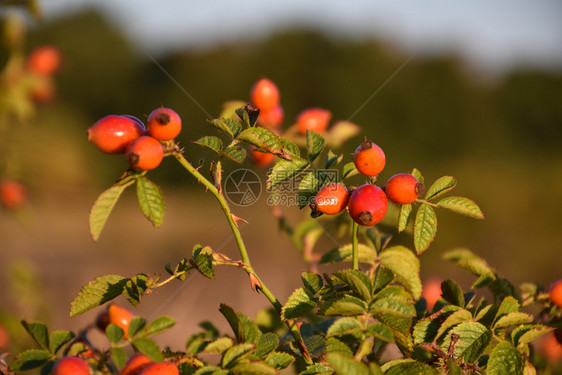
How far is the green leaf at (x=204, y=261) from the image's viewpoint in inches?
38.3

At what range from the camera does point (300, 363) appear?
1076 millimetres

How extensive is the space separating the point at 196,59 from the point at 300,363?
469 inches

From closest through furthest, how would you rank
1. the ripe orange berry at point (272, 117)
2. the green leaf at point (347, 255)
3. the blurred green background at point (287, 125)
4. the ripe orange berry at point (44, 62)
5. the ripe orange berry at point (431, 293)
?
the green leaf at point (347, 255) < the ripe orange berry at point (431, 293) < the ripe orange berry at point (272, 117) < the ripe orange berry at point (44, 62) < the blurred green background at point (287, 125)

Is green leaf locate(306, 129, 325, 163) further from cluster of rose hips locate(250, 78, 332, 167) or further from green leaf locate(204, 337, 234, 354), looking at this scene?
cluster of rose hips locate(250, 78, 332, 167)

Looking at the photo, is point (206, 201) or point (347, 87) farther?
point (206, 201)

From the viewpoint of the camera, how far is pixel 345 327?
0.92m

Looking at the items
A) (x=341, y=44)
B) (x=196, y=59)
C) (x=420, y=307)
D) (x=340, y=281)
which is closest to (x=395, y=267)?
(x=420, y=307)

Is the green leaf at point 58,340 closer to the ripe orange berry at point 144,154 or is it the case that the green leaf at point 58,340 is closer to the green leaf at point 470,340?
the ripe orange berry at point 144,154

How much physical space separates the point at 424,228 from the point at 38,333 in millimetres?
880

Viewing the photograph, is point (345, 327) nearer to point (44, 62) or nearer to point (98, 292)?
point (98, 292)

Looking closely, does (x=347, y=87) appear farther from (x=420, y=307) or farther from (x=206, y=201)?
(x=420, y=307)

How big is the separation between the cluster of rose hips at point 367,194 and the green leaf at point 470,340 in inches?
10.9

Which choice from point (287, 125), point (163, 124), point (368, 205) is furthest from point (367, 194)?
point (287, 125)

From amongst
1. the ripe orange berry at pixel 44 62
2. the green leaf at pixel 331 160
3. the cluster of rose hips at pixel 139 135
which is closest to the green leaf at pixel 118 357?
the cluster of rose hips at pixel 139 135
